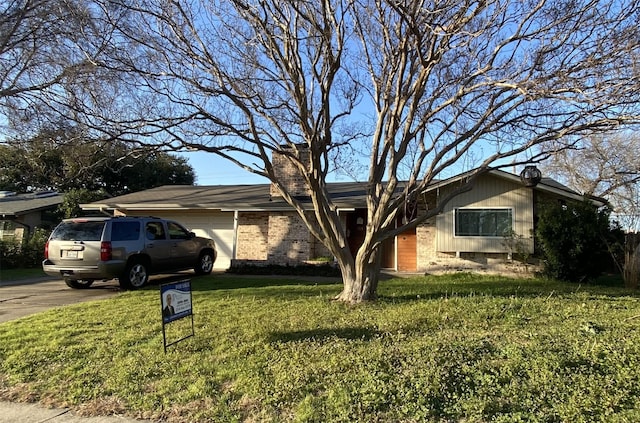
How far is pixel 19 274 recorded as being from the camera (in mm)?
15766

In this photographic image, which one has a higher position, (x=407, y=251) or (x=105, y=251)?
(x=407, y=251)

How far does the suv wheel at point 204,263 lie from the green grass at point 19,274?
5.60 m

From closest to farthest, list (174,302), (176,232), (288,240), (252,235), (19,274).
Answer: (174,302) < (176,232) < (19,274) < (288,240) < (252,235)

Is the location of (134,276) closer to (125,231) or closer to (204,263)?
(125,231)

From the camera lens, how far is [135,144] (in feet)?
27.6

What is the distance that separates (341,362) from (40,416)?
9.17 feet

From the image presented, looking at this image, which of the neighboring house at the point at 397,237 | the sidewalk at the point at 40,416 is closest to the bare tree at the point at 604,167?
the neighboring house at the point at 397,237

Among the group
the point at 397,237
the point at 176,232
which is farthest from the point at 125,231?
the point at 397,237

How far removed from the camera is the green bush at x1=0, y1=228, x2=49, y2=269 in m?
18.0

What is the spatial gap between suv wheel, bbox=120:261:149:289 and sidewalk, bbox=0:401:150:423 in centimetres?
669

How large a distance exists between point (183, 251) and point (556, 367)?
10.5 meters

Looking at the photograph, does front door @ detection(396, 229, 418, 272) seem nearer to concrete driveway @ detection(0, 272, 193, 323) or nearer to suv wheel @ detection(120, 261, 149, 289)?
concrete driveway @ detection(0, 272, 193, 323)

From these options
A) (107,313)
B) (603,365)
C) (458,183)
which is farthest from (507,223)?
(107,313)

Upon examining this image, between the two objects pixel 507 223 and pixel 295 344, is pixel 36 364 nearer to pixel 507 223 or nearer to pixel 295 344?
pixel 295 344
